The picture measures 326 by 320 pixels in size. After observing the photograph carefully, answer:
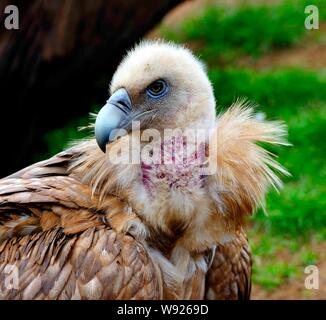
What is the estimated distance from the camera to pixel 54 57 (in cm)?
682

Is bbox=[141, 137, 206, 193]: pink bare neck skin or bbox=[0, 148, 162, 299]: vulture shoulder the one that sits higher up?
bbox=[141, 137, 206, 193]: pink bare neck skin

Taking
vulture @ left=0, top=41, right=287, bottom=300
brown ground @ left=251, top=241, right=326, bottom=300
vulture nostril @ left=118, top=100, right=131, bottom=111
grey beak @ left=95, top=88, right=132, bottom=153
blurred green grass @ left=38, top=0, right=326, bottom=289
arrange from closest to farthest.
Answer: grey beak @ left=95, top=88, right=132, bottom=153 → vulture @ left=0, top=41, right=287, bottom=300 → vulture nostril @ left=118, top=100, right=131, bottom=111 → brown ground @ left=251, top=241, right=326, bottom=300 → blurred green grass @ left=38, top=0, right=326, bottom=289

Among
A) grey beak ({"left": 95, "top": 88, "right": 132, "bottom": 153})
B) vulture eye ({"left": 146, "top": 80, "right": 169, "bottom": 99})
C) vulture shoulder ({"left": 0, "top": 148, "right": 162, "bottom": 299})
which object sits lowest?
vulture shoulder ({"left": 0, "top": 148, "right": 162, "bottom": 299})

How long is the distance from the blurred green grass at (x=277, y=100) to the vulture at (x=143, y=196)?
1558 millimetres

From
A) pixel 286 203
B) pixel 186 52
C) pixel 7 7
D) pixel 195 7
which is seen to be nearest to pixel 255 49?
pixel 195 7

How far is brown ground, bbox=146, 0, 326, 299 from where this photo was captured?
220 inches

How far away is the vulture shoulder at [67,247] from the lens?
11.8 ft

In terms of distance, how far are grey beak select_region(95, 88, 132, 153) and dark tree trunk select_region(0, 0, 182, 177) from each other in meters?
2.28

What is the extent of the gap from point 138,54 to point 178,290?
42.1 inches

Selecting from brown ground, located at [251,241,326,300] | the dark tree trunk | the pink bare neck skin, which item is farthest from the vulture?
the dark tree trunk

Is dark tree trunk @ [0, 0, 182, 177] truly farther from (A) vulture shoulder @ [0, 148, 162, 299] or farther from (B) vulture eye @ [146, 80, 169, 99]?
(A) vulture shoulder @ [0, 148, 162, 299]

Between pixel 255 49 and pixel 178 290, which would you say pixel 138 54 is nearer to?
pixel 178 290

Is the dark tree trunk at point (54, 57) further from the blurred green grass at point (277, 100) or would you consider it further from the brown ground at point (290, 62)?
the brown ground at point (290, 62)

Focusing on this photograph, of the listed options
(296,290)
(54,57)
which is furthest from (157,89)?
(54,57)
